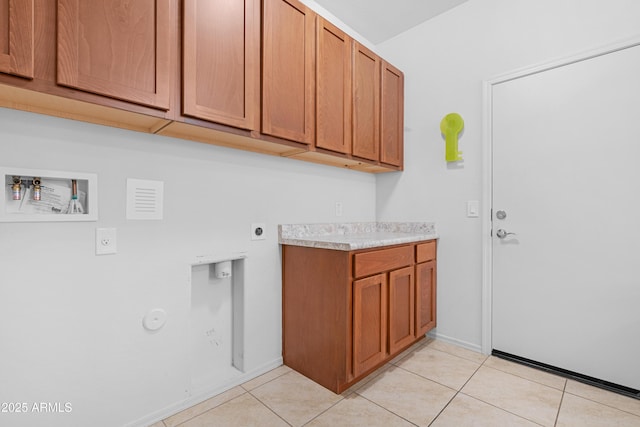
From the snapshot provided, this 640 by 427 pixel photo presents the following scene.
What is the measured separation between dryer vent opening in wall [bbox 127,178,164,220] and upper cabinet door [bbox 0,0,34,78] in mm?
569

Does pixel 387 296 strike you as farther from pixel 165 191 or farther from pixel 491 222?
pixel 165 191

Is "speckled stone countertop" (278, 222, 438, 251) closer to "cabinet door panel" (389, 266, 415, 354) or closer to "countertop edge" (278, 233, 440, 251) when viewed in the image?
"countertop edge" (278, 233, 440, 251)

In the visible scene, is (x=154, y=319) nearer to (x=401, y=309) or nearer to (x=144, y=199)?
(x=144, y=199)

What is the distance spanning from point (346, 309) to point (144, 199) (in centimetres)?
124

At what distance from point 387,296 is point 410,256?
15.6 inches

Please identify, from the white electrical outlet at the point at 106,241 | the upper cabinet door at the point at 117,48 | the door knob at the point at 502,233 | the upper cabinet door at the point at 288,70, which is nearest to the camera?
the upper cabinet door at the point at 117,48

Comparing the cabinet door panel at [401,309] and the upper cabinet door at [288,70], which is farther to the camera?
the cabinet door panel at [401,309]

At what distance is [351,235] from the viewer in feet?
8.17

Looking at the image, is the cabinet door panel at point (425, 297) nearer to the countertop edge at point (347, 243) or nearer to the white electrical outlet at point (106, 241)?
the countertop edge at point (347, 243)

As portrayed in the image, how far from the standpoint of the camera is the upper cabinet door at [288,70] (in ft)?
5.41

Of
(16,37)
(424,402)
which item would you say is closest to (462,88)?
(424,402)

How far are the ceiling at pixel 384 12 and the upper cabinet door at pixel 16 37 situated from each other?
6.60 ft

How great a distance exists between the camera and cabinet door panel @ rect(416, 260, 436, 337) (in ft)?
7.45

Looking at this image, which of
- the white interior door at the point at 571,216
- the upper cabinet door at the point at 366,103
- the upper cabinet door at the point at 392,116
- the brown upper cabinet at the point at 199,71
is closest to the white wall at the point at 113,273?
the brown upper cabinet at the point at 199,71
